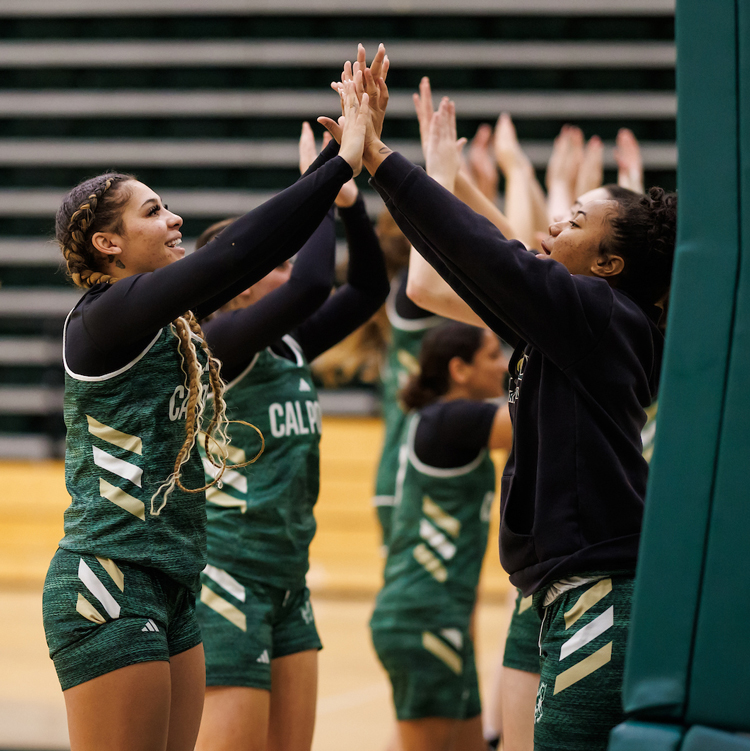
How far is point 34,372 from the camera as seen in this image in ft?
35.0

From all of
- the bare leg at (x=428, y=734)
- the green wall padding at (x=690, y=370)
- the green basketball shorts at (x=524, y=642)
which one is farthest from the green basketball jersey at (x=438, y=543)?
the green wall padding at (x=690, y=370)

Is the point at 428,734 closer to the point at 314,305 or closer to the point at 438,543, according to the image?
the point at 438,543

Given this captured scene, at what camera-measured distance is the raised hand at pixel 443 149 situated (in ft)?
7.02

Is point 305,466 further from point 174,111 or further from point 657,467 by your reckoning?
point 174,111

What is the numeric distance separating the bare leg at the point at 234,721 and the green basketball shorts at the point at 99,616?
0.54m

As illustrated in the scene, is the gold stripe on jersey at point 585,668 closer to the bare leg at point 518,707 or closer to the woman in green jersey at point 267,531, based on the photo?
the bare leg at point 518,707

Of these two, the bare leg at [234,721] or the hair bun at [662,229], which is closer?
the hair bun at [662,229]

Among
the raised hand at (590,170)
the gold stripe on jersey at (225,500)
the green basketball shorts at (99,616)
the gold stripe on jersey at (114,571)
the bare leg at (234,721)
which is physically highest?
the raised hand at (590,170)

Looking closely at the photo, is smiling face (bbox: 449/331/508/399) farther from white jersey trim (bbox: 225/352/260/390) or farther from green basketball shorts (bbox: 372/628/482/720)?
white jersey trim (bbox: 225/352/260/390)

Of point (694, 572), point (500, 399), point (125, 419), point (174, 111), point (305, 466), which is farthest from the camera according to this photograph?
point (174, 111)

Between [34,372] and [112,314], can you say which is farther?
[34,372]

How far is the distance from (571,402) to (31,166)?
10316mm

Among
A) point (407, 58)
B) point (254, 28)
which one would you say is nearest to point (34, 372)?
point (254, 28)

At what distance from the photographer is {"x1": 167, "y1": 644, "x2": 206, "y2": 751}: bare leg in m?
1.79
